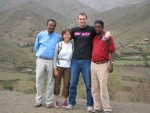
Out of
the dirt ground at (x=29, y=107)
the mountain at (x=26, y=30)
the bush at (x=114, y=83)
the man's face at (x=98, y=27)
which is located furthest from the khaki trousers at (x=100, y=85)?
the mountain at (x=26, y=30)

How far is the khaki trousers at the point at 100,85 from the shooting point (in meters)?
8.81

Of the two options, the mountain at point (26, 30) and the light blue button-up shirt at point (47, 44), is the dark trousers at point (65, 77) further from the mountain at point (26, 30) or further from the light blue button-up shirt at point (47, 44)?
the mountain at point (26, 30)

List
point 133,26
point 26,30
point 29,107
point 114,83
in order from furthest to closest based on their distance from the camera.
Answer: point 26,30
point 133,26
point 114,83
point 29,107

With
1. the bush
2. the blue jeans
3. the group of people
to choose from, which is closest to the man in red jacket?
the group of people

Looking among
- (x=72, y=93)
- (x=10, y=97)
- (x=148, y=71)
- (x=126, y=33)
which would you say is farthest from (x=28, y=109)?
(x=126, y=33)

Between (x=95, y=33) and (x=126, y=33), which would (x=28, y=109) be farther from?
(x=126, y=33)

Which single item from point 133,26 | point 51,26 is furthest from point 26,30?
point 51,26

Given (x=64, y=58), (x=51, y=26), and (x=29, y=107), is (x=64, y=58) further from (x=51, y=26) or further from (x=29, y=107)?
(x=29, y=107)

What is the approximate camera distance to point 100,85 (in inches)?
349

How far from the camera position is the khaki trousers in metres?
8.81

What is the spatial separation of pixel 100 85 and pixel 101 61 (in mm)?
649

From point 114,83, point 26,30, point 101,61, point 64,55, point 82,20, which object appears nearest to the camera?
point 101,61

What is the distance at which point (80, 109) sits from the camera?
979cm

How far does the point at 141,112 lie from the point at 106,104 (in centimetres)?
171
